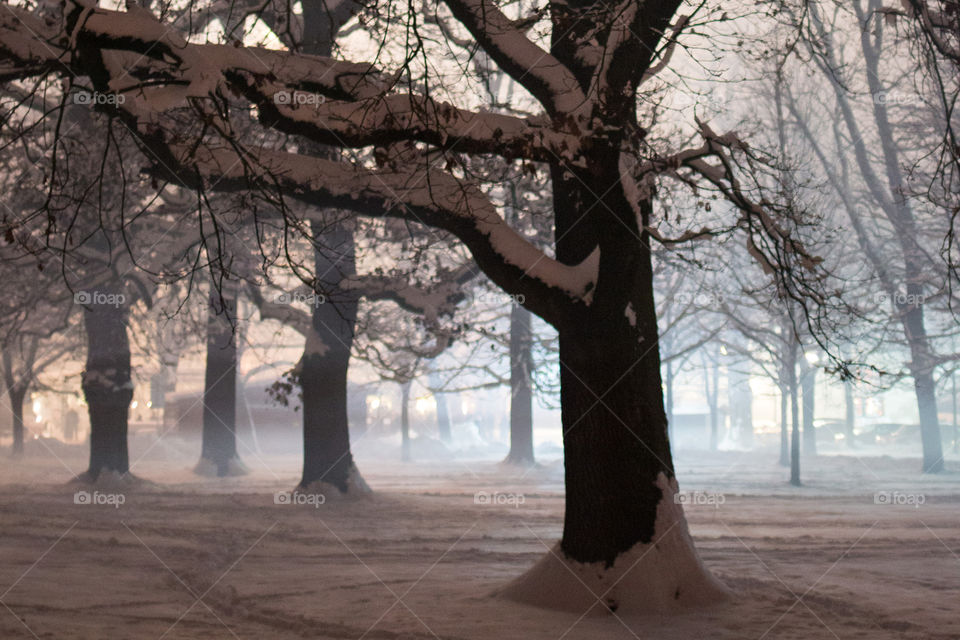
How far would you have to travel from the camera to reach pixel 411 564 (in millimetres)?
10258

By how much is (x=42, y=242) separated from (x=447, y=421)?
94.6 feet

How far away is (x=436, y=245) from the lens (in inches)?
790

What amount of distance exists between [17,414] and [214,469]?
1168 centimetres

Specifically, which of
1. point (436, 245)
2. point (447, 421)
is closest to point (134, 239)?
point (436, 245)

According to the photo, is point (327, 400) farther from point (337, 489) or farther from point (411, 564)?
point (411, 564)
